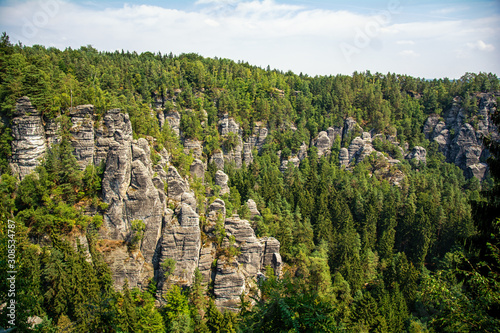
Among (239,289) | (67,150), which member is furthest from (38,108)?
(239,289)

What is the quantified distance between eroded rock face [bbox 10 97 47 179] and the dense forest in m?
0.74

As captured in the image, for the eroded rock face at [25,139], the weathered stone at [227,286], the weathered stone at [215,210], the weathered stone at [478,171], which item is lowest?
the weathered stone at [227,286]

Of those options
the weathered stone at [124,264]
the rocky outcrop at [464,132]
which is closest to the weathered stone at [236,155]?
the weathered stone at [124,264]

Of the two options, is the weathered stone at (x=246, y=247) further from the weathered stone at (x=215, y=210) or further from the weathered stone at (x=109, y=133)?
the weathered stone at (x=109, y=133)

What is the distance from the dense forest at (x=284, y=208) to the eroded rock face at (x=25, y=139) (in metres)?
0.74

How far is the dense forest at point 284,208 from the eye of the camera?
1362 centimetres

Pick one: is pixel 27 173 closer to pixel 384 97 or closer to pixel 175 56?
pixel 175 56

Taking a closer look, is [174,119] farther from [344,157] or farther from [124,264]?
[344,157]

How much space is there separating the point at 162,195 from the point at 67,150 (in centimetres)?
1200

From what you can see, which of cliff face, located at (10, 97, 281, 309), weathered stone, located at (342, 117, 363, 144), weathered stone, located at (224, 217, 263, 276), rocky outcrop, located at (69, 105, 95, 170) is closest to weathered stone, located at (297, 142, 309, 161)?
weathered stone, located at (342, 117, 363, 144)

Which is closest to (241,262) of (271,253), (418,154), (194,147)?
(271,253)

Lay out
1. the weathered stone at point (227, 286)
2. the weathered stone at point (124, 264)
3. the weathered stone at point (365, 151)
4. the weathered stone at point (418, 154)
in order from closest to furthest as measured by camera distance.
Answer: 1. the weathered stone at point (124, 264)
2. the weathered stone at point (227, 286)
3. the weathered stone at point (365, 151)
4. the weathered stone at point (418, 154)

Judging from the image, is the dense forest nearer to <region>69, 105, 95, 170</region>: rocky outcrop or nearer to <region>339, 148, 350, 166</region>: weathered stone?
<region>69, 105, 95, 170</region>: rocky outcrop

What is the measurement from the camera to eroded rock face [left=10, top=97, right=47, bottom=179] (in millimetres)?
34594
